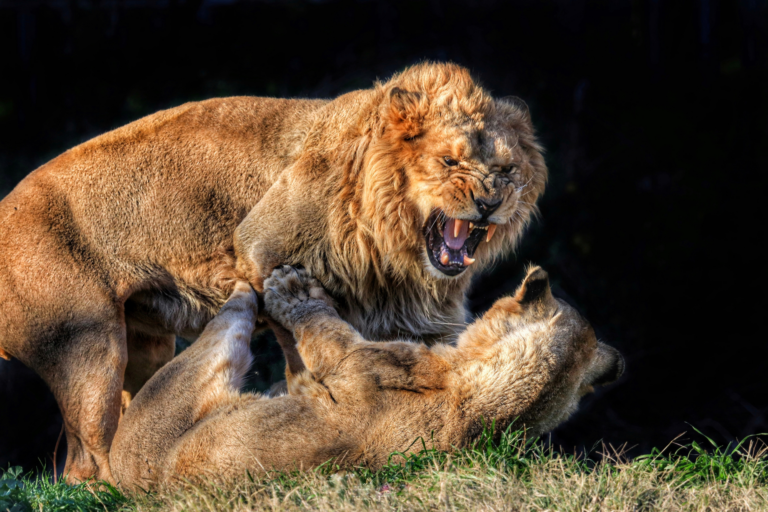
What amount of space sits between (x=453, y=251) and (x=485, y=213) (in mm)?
270

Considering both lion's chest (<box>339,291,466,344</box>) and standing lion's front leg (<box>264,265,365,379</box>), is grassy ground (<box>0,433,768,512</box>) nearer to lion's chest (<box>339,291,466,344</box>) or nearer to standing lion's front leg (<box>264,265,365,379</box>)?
standing lion's front leg (<box>264,265,365,379</box>)

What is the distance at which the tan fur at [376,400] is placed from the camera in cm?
240

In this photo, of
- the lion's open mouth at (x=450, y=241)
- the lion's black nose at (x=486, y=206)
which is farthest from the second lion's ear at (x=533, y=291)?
the lion's open mouth at (x=450, y=241)

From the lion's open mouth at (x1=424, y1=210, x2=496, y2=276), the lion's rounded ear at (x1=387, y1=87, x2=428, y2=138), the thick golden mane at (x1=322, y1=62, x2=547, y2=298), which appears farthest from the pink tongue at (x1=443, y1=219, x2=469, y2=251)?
the lion's rounded ear at (x1=387, y1=87, x2=428, y2=138)

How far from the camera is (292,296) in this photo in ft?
9.45

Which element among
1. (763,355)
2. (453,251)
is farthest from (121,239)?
(763,355)

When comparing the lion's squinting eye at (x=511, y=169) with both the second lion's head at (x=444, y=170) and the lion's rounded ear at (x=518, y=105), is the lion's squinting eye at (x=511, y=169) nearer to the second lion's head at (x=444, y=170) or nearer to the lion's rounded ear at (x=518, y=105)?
the second lion's head at (x=444, y=170)

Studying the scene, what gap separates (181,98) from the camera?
6039 mm

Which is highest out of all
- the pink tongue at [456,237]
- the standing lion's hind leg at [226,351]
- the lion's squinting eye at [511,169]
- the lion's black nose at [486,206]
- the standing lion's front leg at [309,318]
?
the lion's squinting eye at [511,169]

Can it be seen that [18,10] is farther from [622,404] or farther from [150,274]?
[622,404]

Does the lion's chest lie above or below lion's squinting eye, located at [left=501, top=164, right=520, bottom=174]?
below

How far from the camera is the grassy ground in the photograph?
84.0 inches

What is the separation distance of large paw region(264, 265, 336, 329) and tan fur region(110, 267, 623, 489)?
0.48 ft

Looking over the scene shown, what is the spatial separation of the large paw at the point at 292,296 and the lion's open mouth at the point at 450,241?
43cm
